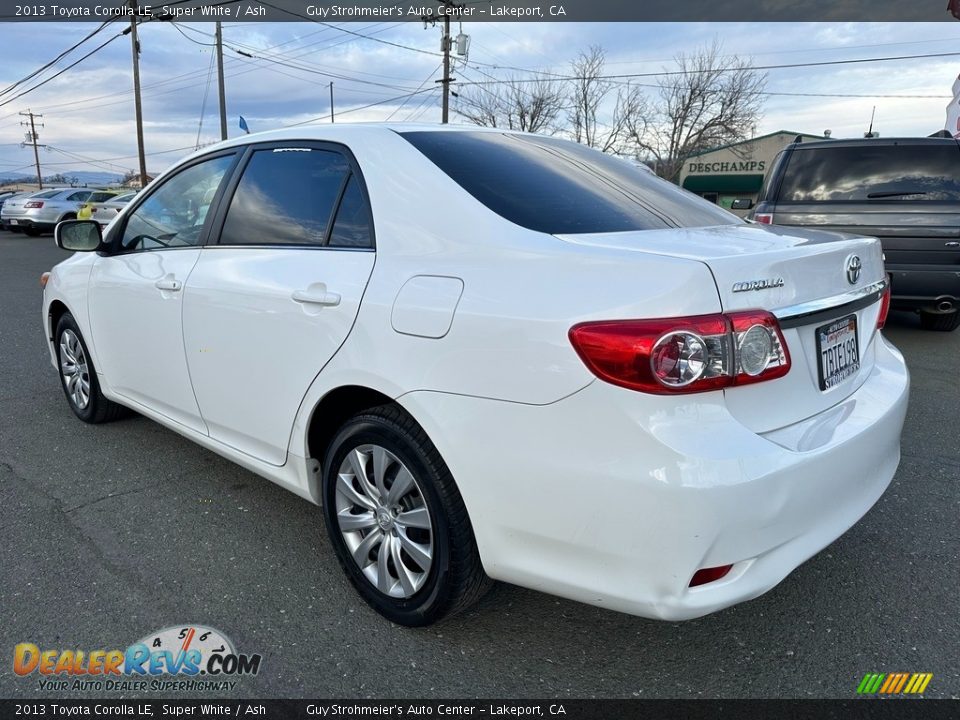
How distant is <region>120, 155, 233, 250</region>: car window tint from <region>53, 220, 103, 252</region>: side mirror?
16 centimetres

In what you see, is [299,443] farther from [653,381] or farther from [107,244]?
[107,244]

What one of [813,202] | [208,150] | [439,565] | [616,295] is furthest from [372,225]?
[813,202]

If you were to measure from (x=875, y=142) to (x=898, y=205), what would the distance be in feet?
2.24

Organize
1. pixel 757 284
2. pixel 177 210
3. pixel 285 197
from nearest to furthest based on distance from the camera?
1. pixel 757 284
2. pixel 285 197
3. pixel 177 210

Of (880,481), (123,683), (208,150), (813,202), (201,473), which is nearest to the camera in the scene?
(123,683)

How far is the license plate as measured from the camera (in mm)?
2059

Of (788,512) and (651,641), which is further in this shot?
(651,641)

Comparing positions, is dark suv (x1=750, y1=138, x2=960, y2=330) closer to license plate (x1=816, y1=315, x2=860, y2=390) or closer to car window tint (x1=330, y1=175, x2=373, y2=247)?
license plate (x1=816, y1=315, x2=860, y2=390)

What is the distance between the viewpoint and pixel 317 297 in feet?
7.95

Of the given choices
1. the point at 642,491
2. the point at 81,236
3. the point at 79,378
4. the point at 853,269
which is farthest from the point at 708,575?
the point at 79,378

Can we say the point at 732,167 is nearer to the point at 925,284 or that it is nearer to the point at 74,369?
the point at 925,284

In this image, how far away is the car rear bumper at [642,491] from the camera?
5.61ft

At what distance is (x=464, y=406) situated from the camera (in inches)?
77.7
